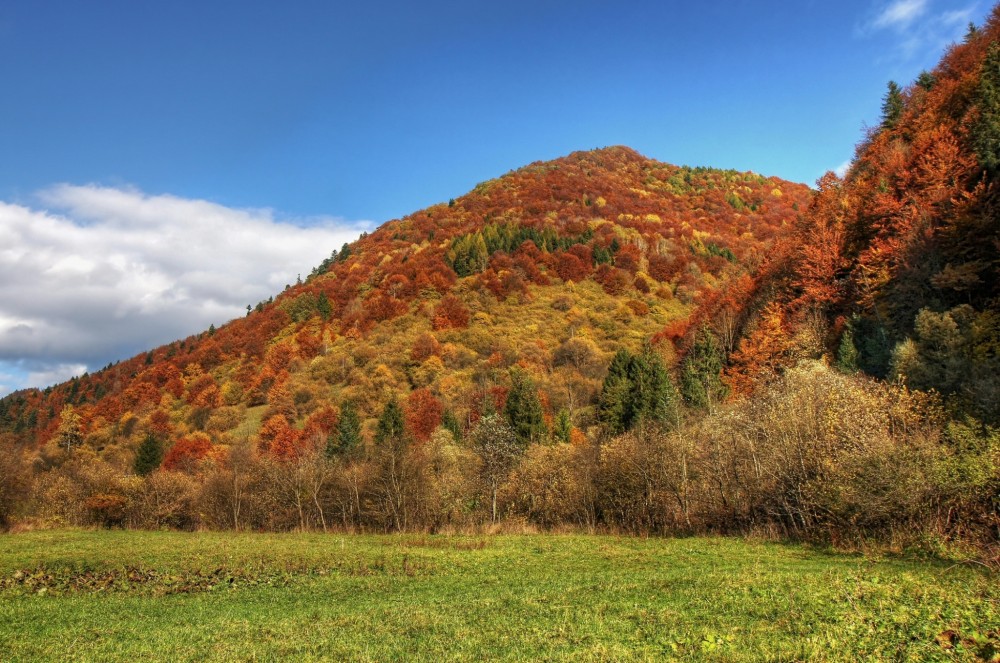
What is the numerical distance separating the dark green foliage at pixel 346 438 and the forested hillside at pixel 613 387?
33 centimetres

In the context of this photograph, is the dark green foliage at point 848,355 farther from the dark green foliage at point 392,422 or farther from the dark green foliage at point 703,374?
the dark green foliage at point 392,422

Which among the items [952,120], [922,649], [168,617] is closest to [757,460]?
[922,649]

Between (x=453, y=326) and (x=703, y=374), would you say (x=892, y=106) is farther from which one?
(x=453, y=326)

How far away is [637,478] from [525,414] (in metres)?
31.5

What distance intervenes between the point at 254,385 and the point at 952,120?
406 ft

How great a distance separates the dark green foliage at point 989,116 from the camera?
169ft

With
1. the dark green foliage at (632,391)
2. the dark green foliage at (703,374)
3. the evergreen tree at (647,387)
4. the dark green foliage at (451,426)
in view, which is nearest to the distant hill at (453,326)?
the dark green foliage at (632,391)

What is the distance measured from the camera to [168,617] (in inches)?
669

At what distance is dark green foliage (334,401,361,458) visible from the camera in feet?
244

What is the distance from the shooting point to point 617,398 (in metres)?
77.7

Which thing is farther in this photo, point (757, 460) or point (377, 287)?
point (377, 287)

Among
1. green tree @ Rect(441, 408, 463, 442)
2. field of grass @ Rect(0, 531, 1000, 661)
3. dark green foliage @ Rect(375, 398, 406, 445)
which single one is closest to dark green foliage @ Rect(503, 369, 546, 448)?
green tree @ Rect(441, 408, 463, 442)

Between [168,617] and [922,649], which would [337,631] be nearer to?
[168,617]

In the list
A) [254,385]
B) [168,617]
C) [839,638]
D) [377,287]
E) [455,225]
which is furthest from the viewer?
[455,225]
